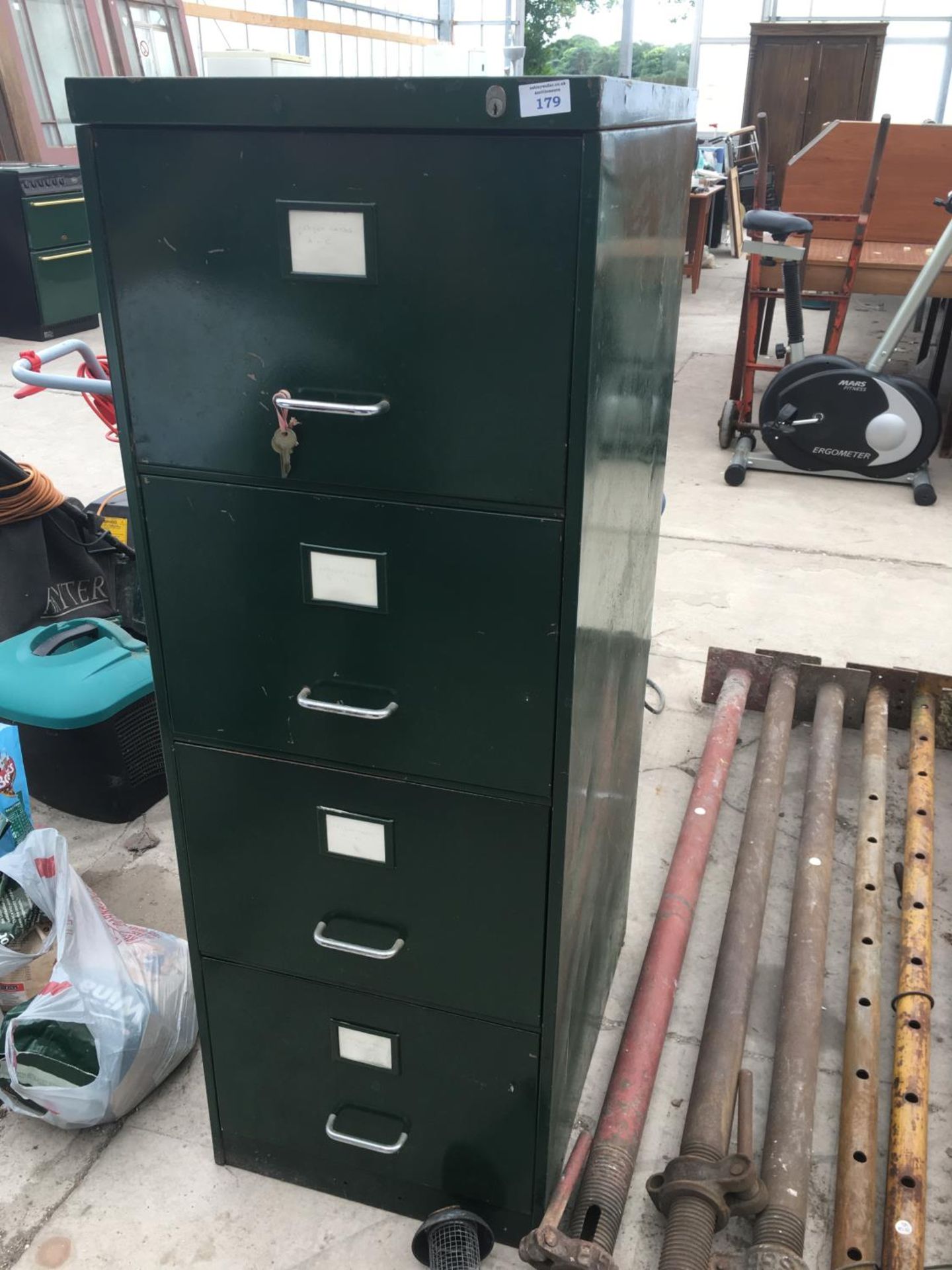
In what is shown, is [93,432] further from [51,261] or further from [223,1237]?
[223,1237]

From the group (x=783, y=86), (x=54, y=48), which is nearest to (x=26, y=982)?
(x=54, y=48)

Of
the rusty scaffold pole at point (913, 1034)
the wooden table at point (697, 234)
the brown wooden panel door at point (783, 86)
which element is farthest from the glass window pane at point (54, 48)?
the rusty scaffold pole at point (913, 1034)

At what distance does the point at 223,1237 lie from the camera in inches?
58.3

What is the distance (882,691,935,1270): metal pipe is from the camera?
1.37 m

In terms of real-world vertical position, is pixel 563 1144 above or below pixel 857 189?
below

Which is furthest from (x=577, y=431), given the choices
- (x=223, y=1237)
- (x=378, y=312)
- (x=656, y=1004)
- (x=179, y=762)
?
(x=223, y=1237)

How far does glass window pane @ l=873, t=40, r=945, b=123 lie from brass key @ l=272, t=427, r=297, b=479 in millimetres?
11579

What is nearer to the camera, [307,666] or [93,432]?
[307,666]

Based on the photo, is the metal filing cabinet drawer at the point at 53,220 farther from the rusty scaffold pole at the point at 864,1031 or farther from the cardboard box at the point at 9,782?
the rusty scaffold pole at the point at 864,1031

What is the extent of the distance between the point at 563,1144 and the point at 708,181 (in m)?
8.63

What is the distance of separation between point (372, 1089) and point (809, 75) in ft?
36.3

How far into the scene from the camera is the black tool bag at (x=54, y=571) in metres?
2.53

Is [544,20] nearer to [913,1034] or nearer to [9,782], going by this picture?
[9,782]

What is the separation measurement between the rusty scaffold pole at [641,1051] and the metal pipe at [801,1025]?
0.18 meters
